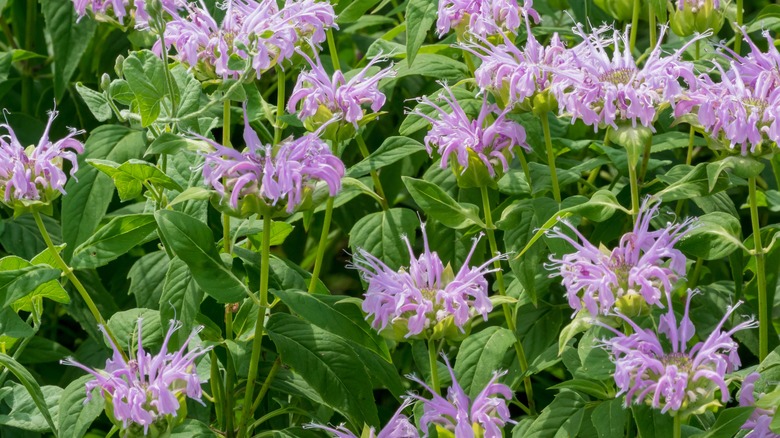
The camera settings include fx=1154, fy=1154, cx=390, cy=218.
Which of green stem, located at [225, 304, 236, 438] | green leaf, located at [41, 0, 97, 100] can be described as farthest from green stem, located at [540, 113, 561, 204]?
green leaf, located at [41, 0, 97, 100]

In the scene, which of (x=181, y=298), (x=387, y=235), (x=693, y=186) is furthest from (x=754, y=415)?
(x=181, y=298)

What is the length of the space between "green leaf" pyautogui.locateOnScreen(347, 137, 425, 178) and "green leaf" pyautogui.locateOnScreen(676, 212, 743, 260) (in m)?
0.28

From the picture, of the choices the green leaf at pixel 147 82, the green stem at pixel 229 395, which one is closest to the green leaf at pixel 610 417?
the green stem at pixel 229 395

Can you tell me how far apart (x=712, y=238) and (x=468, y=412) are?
0.29m

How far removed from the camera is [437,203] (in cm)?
112

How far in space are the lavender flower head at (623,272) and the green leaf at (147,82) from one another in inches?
15.7

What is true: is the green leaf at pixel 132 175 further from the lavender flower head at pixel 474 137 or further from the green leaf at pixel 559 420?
the green leaf at pixel 559 420

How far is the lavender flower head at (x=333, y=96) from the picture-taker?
116cm

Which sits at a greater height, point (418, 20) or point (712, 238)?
point (418, 20)

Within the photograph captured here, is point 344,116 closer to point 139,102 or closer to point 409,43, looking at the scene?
point 409,43

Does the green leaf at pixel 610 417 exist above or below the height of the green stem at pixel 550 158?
below

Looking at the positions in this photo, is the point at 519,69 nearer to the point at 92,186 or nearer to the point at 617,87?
the point at 617,87

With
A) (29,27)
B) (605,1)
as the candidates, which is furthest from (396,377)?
(29,27)

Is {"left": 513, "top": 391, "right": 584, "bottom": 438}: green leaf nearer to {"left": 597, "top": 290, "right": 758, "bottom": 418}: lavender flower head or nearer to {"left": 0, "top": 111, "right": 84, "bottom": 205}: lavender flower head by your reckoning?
{"left": 597, "top": 290, "right": 758, "bottom": 418}: lavender flower head
